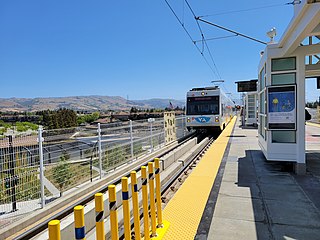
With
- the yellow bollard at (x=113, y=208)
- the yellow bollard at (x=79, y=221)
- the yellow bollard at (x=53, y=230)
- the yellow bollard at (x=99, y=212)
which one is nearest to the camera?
the yellow bollard at (x=53, y=230)

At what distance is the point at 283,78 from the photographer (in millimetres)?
6430

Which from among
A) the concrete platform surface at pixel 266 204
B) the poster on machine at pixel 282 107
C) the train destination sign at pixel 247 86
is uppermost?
the train destination sign at pixel 247 86

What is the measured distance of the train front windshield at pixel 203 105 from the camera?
1492 cm

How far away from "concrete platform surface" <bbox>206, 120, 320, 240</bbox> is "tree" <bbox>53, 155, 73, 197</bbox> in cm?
309

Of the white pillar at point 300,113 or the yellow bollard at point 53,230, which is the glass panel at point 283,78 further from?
the yellow bollard at point 53,230

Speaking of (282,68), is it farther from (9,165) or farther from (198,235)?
(9,165)

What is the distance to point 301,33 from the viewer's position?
472 cm

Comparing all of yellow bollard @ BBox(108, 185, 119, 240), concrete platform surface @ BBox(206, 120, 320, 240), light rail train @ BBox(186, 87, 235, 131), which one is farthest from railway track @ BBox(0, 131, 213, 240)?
light rail train @ BBox(186, 87, 235, 131)

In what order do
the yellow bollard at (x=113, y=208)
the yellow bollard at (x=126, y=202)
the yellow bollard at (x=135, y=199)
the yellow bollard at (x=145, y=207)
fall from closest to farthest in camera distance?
the yellow bollard at (x=113, y=208)
the yellow bollard at (x=126, y=202)
the yellow bollard at (x=135, y=199)
the yellow bollard at (x=145, y=207)

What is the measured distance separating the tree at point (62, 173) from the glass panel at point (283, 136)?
5318 mm

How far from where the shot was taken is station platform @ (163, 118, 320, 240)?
3408mm

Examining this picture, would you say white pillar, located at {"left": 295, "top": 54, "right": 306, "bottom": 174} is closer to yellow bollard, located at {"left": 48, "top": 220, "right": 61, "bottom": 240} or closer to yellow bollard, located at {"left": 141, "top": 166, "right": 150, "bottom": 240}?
yellow bollard, located at {"left": 141, "top": 166, "right": 150, "bottom": 240}

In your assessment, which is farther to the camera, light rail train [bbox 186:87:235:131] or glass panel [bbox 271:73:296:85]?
light rail train [bbox 186:87:235:131]

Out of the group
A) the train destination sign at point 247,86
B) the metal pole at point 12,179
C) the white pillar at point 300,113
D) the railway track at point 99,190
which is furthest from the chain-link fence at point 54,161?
the train destination sign at point 247,86
